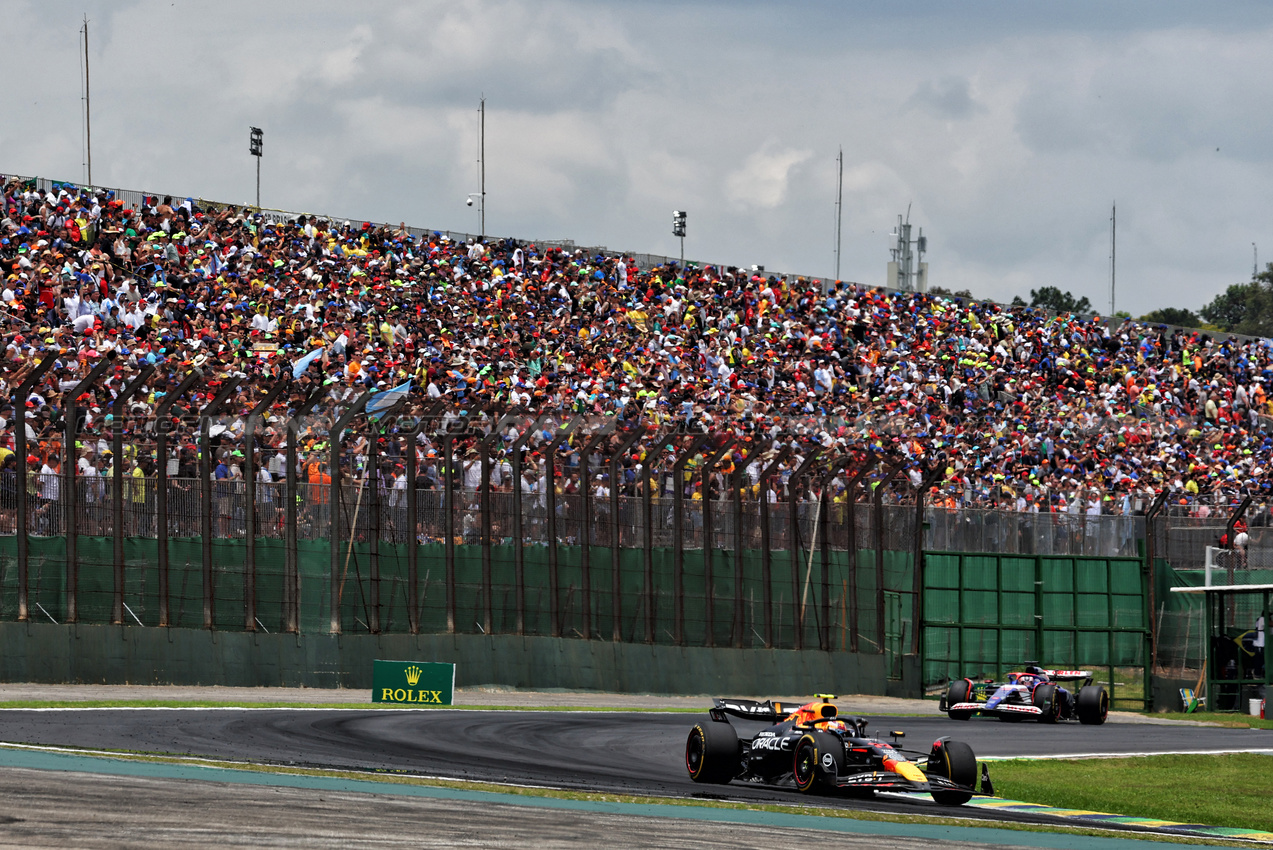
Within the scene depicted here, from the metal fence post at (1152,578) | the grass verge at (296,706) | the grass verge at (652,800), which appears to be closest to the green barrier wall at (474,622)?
the grass verge at (296,706)

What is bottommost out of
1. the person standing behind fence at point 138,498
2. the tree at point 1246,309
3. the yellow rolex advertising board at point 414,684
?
the yellow rolex advertising board at point 414,684

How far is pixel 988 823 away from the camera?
13.5 m

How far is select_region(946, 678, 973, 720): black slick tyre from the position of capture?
27.4 meters

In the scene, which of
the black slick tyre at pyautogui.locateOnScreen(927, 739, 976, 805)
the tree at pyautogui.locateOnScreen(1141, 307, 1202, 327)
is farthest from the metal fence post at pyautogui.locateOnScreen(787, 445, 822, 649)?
the tree at pyautogui.locateOnScreen(1141, 307, 1202, 327)

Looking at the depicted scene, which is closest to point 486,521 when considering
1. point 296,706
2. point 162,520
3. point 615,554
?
point 615,554

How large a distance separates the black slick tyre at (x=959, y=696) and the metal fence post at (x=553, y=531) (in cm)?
606

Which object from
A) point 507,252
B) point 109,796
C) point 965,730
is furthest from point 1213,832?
point 507,252

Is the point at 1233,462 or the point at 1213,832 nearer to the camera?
the point at 1213,832

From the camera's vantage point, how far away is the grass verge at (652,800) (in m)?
13.4

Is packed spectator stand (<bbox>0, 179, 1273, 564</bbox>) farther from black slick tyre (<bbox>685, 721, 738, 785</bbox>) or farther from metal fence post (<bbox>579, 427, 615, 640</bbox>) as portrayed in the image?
black slick tyre (<bbox>685, 721, 738, 785</bbox>)

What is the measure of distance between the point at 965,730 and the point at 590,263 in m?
23.1

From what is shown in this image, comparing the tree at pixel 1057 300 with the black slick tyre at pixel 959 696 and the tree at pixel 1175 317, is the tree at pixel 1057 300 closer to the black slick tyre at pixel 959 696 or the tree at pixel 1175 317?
the tree at pixel 1175 317

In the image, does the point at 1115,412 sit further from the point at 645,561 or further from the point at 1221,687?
the point at 645,561

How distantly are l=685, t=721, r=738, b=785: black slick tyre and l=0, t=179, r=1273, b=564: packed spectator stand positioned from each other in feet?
32.3
